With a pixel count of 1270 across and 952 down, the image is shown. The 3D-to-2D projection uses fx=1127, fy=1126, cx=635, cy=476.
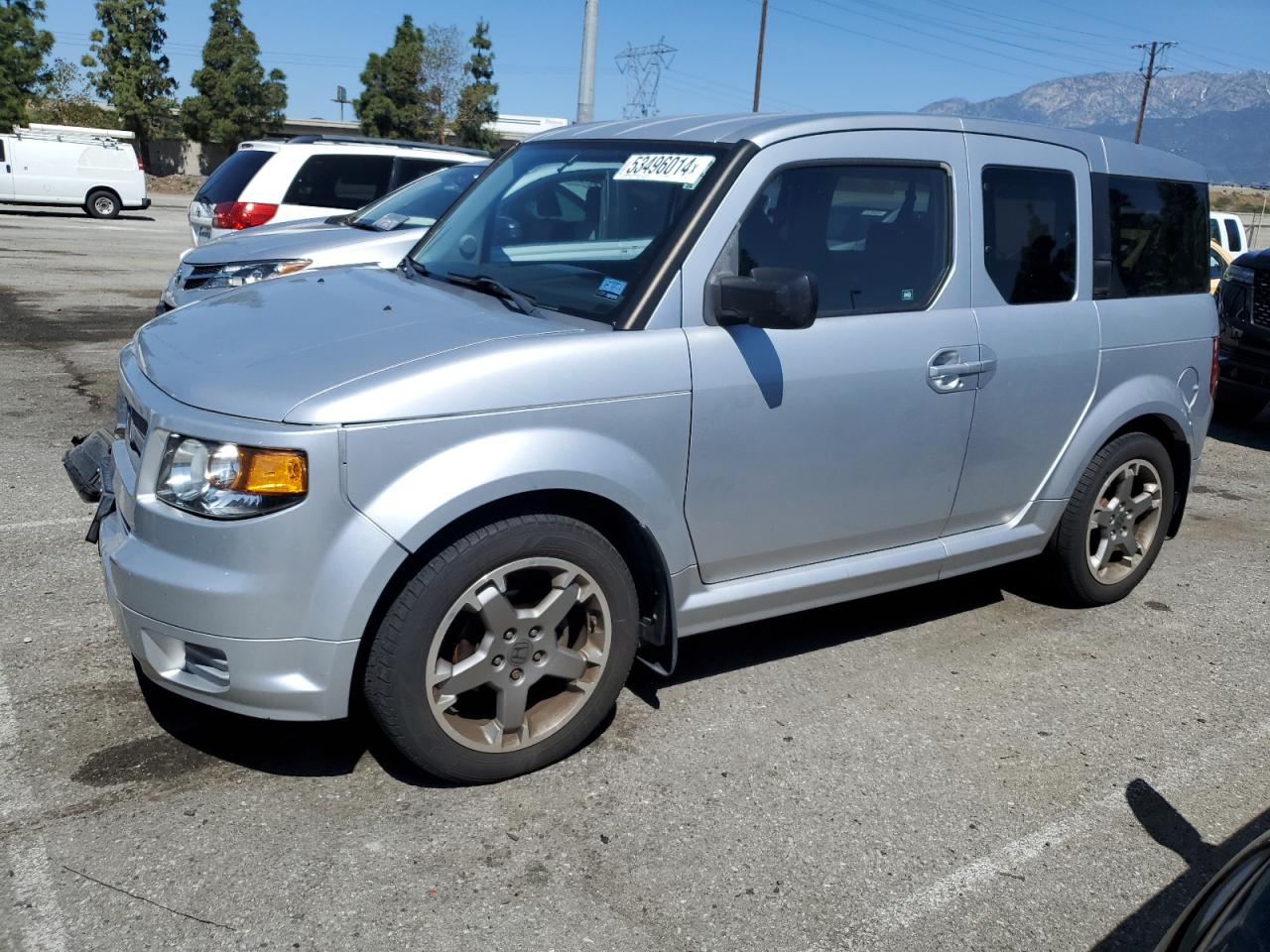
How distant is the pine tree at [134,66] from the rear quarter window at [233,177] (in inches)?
2012

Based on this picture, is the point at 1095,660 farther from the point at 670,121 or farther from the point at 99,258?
the point at 99,258

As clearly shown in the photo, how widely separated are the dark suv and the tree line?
52.1 m

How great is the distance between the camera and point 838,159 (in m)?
3.86

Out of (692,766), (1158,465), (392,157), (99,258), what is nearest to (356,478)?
(692,766)

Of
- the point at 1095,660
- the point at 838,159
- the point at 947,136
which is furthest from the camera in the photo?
the point at 1095,660

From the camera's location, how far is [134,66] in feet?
184

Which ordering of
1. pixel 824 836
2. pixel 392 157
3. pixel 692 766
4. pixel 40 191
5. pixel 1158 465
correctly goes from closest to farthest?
pixel 824 836
pixel 692 766
pixel 1158 465
pixel 392 157
pixel 40 191

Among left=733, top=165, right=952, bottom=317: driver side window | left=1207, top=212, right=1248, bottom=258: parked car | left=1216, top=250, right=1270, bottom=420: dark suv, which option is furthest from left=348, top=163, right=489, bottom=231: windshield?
left=1207, top=212, right=1248, bottom=258: parked car

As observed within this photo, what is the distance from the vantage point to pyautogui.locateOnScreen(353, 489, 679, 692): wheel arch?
307cm

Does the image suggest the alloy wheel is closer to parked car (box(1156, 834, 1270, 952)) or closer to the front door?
the front door

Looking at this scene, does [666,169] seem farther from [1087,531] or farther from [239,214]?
[239,214]

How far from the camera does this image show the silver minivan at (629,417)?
2.95 meters

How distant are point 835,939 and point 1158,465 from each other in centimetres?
309

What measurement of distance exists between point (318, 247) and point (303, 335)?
4.40 metres
